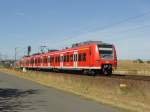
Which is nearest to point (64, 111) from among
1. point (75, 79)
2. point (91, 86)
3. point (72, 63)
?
point (91, 86)

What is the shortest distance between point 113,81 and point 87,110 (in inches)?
→ 336

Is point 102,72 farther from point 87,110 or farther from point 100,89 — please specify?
point 87,110

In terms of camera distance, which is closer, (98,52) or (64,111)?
(64,111)

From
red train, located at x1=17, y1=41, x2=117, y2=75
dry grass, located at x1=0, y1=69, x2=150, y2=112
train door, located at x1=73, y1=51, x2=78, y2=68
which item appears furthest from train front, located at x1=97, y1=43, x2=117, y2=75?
dry grass, located at x1=0, y1=69, x2=150, y2=112

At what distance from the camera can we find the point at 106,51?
37938mm

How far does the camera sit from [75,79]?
3197cm

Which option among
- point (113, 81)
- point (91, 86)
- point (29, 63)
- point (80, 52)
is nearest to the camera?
point (113, 81)

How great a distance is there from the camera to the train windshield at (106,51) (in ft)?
123

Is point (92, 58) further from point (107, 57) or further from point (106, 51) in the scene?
point (106, 51)

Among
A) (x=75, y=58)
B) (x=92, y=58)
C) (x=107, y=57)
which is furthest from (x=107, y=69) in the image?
(x=75, y=58)

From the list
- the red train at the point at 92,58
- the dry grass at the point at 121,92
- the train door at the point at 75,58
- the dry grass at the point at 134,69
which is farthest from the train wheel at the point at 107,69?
the dry grass at the point at 134,69

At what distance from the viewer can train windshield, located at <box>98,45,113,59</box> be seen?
3747 cm

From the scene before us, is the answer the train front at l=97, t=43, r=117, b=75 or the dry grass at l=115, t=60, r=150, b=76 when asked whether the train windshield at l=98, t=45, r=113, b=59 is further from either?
the dry grass at l=115, t=60, r=150, b=76

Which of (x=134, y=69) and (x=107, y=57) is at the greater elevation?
(x=107, y=57)
